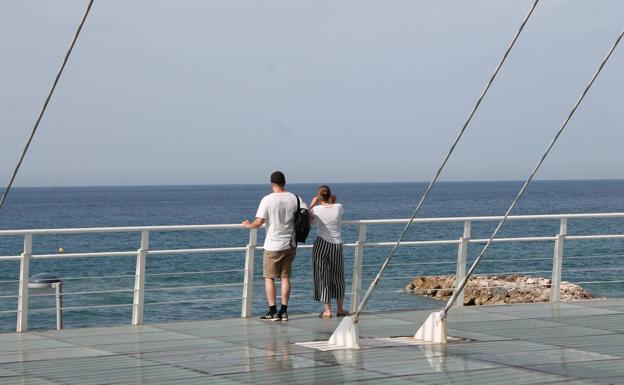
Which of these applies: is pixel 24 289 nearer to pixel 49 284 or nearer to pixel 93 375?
pixel 93 375

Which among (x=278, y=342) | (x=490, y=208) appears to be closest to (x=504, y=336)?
(x=278, y=342)

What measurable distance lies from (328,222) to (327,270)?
1.84ft

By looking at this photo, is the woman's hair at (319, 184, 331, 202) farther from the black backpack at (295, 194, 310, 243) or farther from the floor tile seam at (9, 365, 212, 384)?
the floor tile seam at (9, 365, 212, 384)

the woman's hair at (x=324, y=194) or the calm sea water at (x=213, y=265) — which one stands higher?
the woman's hair at (x=324, y=194)

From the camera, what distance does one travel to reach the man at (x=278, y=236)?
12.3m

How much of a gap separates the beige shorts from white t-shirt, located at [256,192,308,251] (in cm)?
7

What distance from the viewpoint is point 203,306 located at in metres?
35.7

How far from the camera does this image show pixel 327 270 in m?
12.8

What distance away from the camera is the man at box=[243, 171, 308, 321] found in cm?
1228

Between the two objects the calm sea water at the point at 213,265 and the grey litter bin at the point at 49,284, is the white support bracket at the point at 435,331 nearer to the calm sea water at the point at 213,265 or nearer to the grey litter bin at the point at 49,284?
the calm sea water at the point at 213,265

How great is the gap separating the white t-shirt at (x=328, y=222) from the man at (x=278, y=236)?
27cm

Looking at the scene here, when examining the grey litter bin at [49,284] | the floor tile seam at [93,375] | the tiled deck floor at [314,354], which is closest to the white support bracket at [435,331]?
the tiled deck floor at [314,354]

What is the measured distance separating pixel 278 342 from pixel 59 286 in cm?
508

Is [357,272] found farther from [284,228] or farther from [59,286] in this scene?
[59,286]
